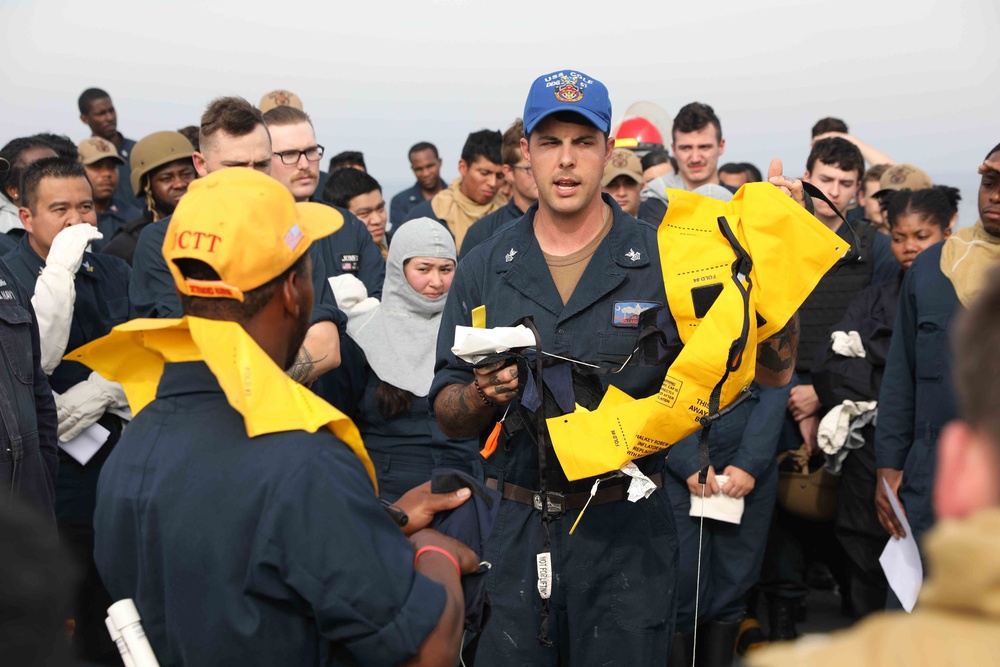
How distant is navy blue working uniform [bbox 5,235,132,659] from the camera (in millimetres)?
4969

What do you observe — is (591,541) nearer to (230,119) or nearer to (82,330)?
(230,119)

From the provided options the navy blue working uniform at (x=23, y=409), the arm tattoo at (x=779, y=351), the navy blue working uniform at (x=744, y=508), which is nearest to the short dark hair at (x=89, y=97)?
the navy blue working uniform at (x=23, y=409)

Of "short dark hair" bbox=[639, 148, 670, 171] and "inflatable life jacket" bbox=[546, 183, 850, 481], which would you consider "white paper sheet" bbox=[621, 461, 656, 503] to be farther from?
"short dark hair" bbox=[639, 148, 670, 171]

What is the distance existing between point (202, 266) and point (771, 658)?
151 cm

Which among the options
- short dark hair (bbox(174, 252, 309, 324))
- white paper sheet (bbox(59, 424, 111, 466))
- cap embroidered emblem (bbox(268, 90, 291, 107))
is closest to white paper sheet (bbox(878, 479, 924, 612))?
short dark hair (bbox(174, 252, 309, 324))

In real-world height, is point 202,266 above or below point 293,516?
above

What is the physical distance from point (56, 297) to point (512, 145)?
296cm

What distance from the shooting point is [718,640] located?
554 cm

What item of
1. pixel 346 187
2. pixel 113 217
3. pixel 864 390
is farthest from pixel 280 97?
pixel 864 390

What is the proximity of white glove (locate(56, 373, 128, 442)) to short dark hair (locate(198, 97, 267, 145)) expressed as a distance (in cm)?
128

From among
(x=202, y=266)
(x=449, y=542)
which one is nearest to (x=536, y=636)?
(x=449, y=542)

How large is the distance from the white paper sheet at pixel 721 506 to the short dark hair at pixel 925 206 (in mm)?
1824

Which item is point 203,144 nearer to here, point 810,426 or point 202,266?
point 202,266

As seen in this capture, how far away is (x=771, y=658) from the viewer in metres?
1.19
